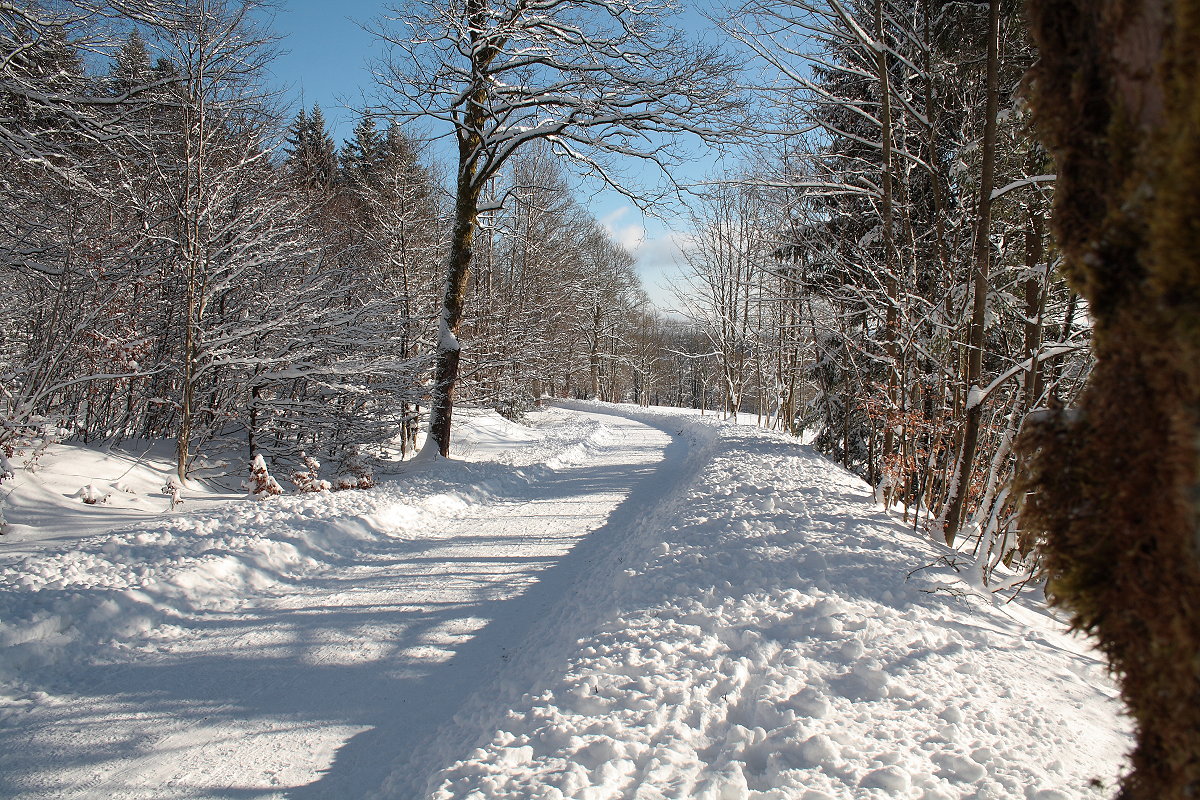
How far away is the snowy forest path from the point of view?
2707mm

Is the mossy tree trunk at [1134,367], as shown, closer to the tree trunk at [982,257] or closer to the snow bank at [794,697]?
the snow bank at [794,697]

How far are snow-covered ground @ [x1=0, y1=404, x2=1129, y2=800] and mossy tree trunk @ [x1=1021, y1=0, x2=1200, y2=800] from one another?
4.35ft

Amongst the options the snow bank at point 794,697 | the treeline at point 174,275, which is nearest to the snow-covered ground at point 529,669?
the snow bank at point 794,697

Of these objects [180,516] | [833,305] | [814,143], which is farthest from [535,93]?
[180,516]

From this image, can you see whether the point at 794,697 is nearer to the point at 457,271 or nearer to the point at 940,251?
the point at 940,251

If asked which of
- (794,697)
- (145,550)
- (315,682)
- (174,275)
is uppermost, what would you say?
(174,275)

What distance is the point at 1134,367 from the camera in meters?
1.04

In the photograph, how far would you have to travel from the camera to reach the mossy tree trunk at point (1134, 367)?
868 millimetres

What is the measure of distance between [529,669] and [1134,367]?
348 cm

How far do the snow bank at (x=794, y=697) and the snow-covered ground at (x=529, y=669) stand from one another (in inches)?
0.6

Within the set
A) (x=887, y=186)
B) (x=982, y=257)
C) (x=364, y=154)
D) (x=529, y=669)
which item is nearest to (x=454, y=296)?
(x=887, y=186)

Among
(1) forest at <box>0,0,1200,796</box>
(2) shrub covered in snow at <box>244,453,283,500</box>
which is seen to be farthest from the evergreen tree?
(2) shrub covered in snow at <box>244,453,283,500</box>

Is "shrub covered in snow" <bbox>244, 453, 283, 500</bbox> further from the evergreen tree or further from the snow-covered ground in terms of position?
the evergreen tree

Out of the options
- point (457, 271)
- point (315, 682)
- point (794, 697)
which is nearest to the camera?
point (794, 697)
